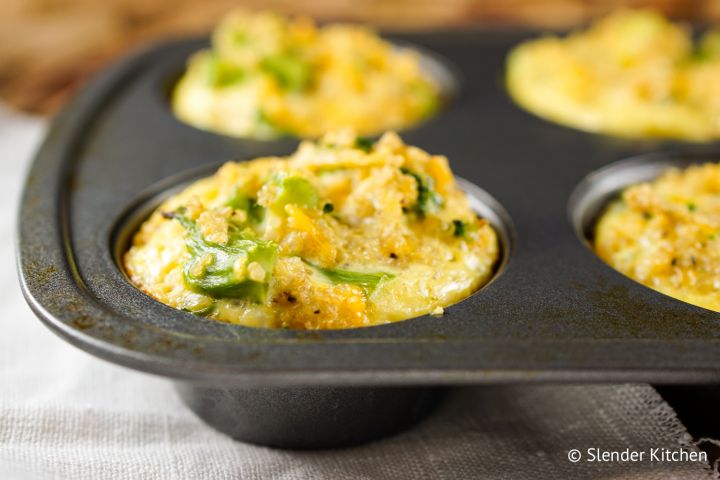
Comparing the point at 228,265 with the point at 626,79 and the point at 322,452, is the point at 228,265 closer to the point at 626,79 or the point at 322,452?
the point at 322,452

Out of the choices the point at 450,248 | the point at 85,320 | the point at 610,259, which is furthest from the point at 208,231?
the point at 610,259

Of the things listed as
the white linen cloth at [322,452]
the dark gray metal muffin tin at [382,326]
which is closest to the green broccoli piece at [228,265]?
the dark gray metal muffin tin at [382,326]

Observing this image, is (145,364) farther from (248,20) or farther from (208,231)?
(248,20)

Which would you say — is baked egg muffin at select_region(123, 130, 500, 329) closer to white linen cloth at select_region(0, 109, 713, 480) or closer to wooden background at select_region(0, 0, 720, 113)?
white linen cloth at select_region(0, 109, 713, 480)

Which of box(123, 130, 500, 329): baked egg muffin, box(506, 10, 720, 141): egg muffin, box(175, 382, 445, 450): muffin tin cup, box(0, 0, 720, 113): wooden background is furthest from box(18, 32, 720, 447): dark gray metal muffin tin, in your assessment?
box(0, 0, 720, 113): wooden background

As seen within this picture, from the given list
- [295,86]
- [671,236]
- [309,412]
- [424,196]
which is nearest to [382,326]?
[309,412]

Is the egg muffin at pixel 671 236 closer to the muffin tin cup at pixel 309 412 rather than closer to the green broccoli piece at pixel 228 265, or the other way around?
the muffin tin cup at pixel 309 412
